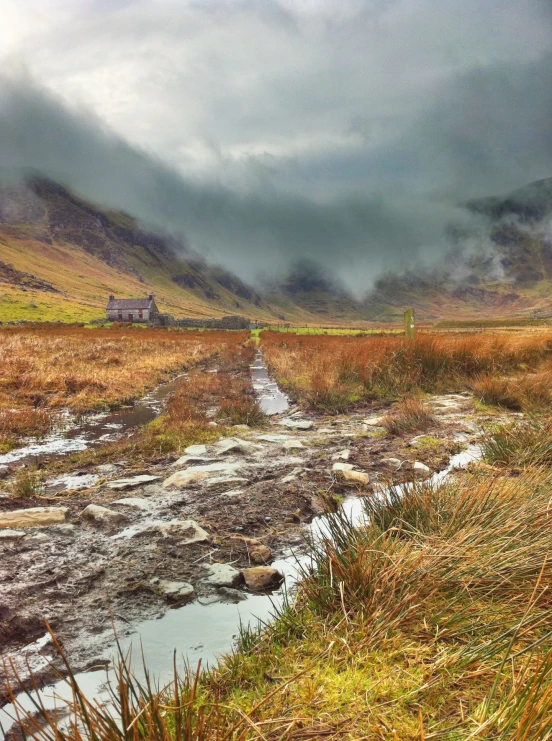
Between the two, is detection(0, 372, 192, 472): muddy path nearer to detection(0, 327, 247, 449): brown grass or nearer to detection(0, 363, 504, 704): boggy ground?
detection(0, 327, 247, 449): brown grass

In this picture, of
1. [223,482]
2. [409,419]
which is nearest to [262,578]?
[223,482]

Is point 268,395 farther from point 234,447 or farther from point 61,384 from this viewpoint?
point 234,447

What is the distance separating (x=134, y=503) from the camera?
4.95 m

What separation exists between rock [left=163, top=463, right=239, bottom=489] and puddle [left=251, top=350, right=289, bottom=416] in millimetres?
4463

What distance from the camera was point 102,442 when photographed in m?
8.38

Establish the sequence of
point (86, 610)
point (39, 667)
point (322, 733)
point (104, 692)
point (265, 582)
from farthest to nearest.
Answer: point (265, 582)
point (86, 610)
point (39, 667)
point (104, 692)
point (322, 733)

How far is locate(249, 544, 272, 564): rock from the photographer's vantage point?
12.1ft

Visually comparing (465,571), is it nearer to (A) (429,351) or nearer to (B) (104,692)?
(B) (104,692)

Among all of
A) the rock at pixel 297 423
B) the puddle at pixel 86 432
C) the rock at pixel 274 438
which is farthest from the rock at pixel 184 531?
the rock at pixel 297 423

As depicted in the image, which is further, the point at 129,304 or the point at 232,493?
the point at 129,304

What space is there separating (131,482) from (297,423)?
171 inches

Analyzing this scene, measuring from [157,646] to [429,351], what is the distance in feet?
38.0

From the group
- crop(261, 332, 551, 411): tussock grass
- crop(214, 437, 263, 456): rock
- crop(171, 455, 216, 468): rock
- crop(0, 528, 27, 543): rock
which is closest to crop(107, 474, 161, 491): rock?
crop(171, 455, 216, 468): rock

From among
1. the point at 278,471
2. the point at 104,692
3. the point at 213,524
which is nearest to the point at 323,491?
the point at 278,471
